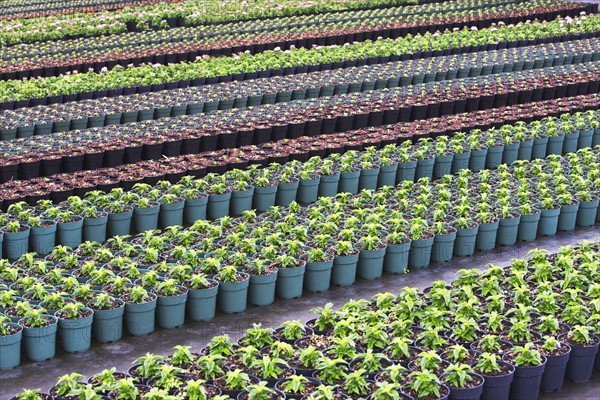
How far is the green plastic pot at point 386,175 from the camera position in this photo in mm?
17625

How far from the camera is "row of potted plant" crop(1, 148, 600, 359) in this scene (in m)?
12.4

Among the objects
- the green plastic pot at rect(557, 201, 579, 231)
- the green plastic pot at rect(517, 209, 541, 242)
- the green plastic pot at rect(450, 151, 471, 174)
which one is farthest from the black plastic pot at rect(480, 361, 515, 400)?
the green plastic pot at rect(450, 151, 471, 174)

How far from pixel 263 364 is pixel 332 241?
4365mm

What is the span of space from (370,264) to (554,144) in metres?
7.27

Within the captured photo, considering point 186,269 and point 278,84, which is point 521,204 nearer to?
point 186,269

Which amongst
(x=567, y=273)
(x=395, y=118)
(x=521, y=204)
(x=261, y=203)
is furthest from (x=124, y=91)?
(x=567, y=273)

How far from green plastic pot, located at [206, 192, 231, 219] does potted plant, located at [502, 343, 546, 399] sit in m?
7.01

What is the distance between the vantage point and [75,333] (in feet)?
38.1

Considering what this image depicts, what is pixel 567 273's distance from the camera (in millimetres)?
12125

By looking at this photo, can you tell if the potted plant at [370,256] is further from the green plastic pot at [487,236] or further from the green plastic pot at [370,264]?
the green plastic pot at [487,236]

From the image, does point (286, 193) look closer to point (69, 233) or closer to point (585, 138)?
point (69, 233)

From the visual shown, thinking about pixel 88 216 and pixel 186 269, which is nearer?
pixel 186 269

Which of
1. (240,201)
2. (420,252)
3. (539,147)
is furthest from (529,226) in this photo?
(240,201)

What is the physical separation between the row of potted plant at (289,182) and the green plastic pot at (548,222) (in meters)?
2.88
